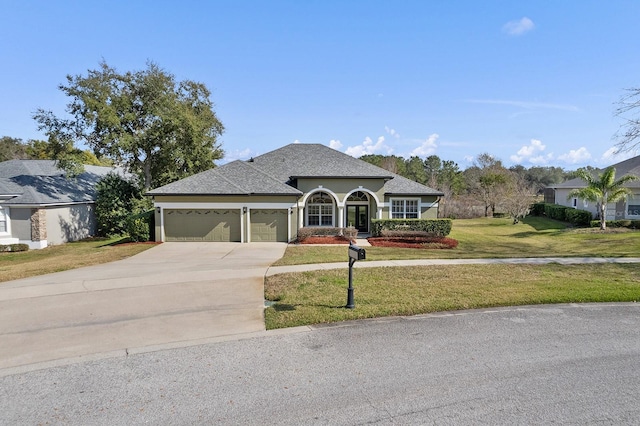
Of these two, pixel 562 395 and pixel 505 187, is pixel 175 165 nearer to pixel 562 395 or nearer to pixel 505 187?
pixel 562 395

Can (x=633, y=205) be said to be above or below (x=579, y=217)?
above

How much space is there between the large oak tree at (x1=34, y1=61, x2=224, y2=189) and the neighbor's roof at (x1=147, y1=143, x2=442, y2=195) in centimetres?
609

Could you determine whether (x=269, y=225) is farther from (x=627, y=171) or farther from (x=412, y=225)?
(x=627, y=171)

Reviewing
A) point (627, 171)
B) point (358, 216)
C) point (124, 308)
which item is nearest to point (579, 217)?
point (627, 171)

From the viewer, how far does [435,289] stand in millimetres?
9695

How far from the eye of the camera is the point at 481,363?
567cm

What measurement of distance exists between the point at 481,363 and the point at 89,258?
16281mm

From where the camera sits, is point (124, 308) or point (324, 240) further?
point (324, 240)

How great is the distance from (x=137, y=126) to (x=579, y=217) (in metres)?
34.9

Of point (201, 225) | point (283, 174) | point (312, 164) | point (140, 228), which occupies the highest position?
point (312, 164)

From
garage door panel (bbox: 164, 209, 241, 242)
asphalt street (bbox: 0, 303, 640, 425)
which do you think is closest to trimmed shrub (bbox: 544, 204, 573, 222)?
garage door panel (bbox: 164, 209, 241, 242)

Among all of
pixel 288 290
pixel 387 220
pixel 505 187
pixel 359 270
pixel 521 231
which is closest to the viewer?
pixel 288 290

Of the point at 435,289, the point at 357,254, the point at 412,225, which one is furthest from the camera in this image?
the point at 412,225

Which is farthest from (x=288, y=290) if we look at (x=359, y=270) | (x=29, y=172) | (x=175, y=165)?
(x=29, y=172)
